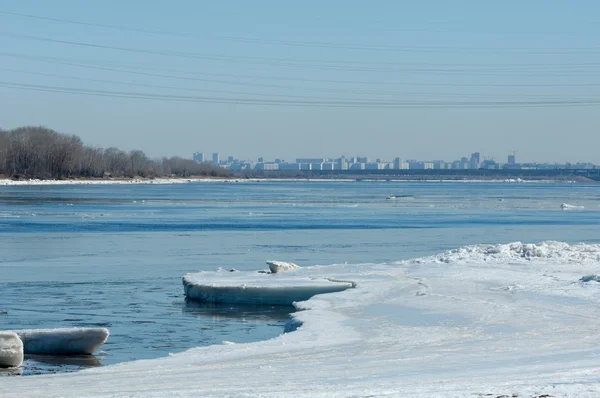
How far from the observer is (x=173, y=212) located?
2375 inches

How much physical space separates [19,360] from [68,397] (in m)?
3.69

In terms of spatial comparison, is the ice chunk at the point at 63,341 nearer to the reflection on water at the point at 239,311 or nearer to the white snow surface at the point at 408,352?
the white snow surface at the point at 408,352

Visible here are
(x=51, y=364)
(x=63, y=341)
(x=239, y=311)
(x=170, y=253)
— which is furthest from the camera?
(x=170, y=253)

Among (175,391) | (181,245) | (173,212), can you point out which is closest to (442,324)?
(175,391)

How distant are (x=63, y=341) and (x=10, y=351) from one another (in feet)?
4.41

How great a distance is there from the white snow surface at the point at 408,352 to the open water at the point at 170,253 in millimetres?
1844

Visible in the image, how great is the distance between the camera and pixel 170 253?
3066 cm

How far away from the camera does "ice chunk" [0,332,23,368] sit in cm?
1232

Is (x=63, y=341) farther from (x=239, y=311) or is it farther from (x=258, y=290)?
(x=258, y=290)

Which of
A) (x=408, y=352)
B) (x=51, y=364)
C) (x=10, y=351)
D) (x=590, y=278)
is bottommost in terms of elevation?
(x=51, y=364)

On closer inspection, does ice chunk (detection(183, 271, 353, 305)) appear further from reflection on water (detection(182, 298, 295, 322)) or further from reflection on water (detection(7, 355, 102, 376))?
reflection on water (detection(7, 355, 102, 376))

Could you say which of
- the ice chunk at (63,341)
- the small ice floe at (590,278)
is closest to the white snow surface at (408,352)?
the small ice floe at (590,278)

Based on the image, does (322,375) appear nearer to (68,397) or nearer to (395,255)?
(68,397)

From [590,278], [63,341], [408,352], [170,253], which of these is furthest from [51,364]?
[170,253]
